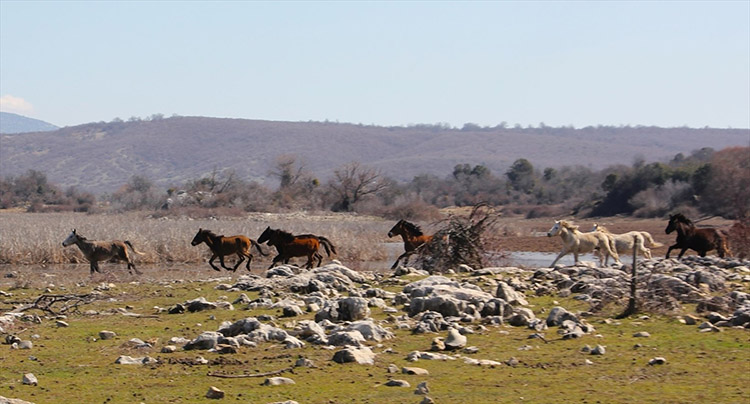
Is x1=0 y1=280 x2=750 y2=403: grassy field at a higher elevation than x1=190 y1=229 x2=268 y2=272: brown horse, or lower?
higher

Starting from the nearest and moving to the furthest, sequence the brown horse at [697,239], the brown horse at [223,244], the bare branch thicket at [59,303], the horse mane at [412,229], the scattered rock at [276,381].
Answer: the scattered rock at [276,381] → the bare branch thicket at [59,303] → the brown horse at [697,239] → the horse mane at [412,229] → the brown horse at [223,244]

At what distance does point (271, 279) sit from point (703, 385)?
36.2ft

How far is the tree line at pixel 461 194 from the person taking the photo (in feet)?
200

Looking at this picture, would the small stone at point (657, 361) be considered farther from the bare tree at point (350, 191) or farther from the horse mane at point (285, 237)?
the bare tree at point (350, 191)

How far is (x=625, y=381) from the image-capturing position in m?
9.35

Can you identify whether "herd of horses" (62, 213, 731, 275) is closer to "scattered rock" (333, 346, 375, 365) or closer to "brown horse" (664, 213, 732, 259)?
"brown horse" (664, 213, 732, 259)

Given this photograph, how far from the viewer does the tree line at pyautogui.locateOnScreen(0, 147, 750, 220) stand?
200 ft

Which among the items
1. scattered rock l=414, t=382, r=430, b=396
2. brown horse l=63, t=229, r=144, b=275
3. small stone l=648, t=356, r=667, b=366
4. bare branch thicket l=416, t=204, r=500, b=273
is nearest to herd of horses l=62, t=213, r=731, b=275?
brown horse l=63, t=229, r=144, b=275

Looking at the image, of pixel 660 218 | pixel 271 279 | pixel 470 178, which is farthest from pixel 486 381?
pixel 470 178

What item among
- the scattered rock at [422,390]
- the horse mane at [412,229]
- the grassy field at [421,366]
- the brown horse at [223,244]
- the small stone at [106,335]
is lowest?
the brown horse at [223,244]

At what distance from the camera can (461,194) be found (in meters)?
93.2

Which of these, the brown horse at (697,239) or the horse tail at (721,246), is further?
the horse tail at (721,246)

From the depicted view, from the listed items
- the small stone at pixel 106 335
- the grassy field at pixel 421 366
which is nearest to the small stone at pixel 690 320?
the grassy field at pixel 421 366

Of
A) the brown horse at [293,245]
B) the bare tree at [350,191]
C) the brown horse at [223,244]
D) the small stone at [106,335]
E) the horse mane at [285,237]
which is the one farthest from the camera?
the bare tree at [350,191]
